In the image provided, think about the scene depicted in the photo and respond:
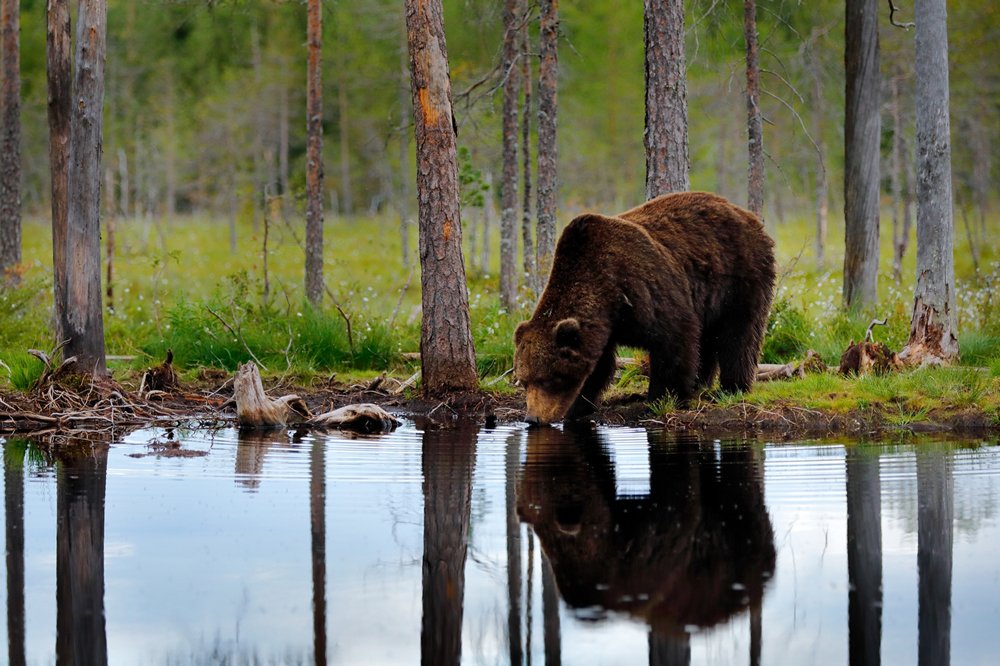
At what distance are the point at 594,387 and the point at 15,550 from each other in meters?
5.34

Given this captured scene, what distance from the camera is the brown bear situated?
26.0 ft

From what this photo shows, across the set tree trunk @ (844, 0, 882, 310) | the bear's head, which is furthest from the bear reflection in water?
tree trunk @ (844, 0, 882, 310)

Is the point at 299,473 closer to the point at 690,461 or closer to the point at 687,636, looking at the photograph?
the point at 690,461

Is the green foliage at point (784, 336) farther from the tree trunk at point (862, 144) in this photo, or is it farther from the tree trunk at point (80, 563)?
the tree trunk at point (80, 563)

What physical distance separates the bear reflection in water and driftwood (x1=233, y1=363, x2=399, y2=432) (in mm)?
2095

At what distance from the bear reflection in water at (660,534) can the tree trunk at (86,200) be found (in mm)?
4954

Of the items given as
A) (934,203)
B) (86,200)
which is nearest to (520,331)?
(86,200)

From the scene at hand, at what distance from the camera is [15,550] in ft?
14.5

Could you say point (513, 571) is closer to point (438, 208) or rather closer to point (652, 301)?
point (652, 301)

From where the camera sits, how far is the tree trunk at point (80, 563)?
338cm

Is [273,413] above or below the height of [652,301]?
below

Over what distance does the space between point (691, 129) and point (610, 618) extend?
4155 cm

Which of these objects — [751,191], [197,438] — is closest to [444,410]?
[197,438]

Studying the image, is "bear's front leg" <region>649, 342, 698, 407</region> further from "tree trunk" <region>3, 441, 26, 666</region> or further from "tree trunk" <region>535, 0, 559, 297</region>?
"tree trunk" <region>535, 0, 559, 297</region>
